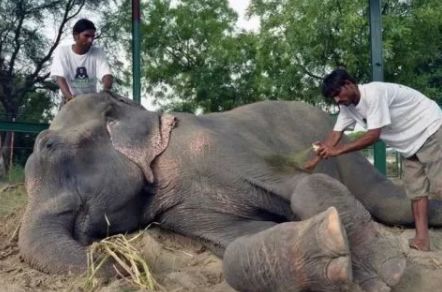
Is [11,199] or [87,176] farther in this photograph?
[11,199]

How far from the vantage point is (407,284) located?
338cm

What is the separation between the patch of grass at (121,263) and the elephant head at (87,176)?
0.21 m

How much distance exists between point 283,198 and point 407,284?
95cm

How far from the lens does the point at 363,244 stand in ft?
10.4

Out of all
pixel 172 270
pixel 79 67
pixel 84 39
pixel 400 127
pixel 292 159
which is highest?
pixel 84 39

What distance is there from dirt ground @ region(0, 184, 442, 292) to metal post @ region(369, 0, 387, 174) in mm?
3122

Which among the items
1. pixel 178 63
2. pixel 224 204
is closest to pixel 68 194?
pixel 224 204

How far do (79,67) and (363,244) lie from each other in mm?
3579

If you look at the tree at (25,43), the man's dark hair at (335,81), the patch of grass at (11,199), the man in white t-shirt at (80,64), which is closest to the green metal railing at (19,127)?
the patch of grass at (11,199)

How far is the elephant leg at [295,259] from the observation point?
2.68m

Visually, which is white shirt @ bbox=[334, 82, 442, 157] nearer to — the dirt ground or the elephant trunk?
the dirt ground

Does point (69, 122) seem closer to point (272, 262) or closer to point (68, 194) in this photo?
point (68, 194)

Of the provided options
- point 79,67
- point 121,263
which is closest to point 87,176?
point 121,263

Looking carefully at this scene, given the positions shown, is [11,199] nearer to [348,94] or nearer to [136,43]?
[348,94]
